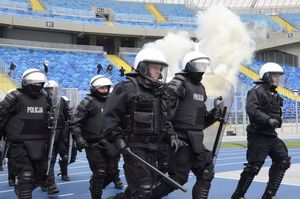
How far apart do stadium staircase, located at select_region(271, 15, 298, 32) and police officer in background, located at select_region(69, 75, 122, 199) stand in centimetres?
4270

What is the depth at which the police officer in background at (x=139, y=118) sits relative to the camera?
523 centimetres

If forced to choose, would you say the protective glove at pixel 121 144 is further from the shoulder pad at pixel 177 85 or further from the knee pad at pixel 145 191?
the shoulder pad at pixel 177 85

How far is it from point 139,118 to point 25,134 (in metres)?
1.94

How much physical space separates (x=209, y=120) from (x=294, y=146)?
42.5 feet

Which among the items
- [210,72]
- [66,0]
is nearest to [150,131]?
[210,72]

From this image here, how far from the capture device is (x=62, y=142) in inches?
Answer: 394

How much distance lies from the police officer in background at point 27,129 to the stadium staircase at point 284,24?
44.1 metres

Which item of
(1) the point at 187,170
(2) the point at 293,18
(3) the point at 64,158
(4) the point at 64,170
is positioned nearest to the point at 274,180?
(1) the point at 187,170

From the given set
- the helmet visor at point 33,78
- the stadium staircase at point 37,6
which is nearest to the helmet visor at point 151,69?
the helmet visor at point 33,78

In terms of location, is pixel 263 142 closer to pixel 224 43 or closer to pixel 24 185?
pixel 24 185

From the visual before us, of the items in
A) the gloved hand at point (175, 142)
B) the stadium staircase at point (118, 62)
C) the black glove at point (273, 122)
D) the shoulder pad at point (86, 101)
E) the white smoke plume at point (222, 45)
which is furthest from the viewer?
the stadium staircase at point (118, 62)

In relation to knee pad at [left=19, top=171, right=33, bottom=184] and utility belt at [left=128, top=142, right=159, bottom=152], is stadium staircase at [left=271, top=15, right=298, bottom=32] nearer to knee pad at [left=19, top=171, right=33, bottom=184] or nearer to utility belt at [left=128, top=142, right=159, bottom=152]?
knee pad at [left=19, top=171, right=33, bottom=184]

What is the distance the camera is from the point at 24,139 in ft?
21.2

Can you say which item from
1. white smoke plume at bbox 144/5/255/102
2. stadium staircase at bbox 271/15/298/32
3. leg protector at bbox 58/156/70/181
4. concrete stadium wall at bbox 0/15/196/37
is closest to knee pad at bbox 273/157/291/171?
leg protector at bbox 58/156/70/181
